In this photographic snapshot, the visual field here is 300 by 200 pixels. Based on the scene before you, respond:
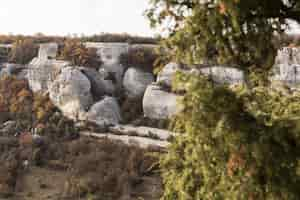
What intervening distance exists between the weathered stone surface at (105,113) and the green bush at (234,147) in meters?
14.9

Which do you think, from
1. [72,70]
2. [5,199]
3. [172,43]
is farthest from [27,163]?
[172,43]

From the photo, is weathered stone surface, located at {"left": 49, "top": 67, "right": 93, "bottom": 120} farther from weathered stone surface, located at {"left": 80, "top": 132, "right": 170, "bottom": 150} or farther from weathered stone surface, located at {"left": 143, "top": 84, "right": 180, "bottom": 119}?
weathered stone surface, located at {"left": 143, "top": 84, "right": 180, "bottom": 119}

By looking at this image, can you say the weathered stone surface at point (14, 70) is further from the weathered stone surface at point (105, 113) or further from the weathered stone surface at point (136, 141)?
the weathered stone surface at point (136, 141)

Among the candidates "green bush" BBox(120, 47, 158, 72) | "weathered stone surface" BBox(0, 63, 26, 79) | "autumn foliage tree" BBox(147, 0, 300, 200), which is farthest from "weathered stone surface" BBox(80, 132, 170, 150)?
"autumn foliage tree" BBox(147, 0, 300, 200)

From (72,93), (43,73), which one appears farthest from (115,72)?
(43,73)

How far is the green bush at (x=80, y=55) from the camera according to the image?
21641mm

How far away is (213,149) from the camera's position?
11.4ft

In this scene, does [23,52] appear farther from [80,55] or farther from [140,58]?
[140,58]

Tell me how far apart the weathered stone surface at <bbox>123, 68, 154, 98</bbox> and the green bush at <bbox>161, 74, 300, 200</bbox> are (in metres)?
16.8

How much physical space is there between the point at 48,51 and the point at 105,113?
6513 mm

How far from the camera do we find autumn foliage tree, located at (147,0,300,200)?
3.33 m

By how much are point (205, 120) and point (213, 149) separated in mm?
245

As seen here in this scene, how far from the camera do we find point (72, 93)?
786 inches

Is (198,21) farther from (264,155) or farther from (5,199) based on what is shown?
(5,199)
